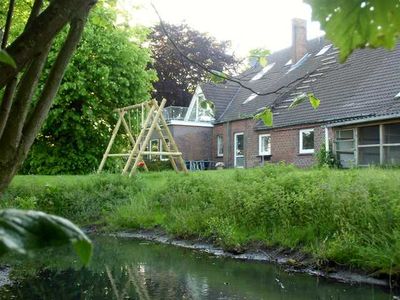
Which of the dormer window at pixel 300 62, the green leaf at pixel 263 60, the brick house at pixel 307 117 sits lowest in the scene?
the green leaf at pixel 263 60

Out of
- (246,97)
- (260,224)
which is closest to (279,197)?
(260,224)

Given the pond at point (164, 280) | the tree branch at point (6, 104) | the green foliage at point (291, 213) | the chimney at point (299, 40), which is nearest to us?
the tree branch at point (6, 104)

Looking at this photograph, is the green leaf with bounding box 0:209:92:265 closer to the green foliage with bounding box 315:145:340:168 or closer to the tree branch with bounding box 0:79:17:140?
the tree branch with bounding box 0:79:17:140

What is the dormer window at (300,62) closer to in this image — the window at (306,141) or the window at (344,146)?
the window at (306,141)

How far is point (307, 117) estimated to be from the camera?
68.0 feet

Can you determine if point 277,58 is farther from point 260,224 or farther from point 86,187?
point 260,224

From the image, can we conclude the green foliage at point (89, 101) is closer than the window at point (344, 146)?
Yes

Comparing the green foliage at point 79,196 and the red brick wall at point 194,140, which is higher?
the red brick wall at point 194,140

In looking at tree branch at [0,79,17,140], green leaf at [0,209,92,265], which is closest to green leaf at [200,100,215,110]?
tree branch at [0,79,17,140]

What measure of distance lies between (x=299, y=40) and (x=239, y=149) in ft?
21.6

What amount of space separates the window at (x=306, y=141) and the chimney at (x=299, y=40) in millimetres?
6172

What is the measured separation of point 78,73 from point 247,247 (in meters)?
11.7

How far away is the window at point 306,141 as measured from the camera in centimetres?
2062

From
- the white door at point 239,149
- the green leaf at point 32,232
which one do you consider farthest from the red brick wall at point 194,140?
the green leaf at point 32,232
